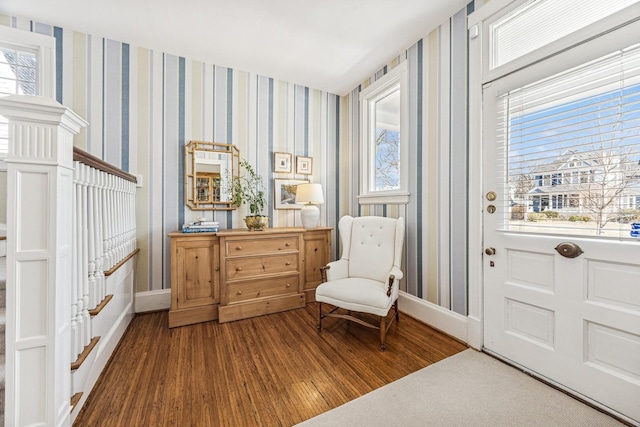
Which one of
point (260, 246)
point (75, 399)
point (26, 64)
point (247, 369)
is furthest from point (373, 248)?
point (26, 64)

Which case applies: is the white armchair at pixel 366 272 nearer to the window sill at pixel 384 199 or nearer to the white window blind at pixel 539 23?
the window sill at pixel 384 199

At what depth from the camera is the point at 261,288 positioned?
108 inches

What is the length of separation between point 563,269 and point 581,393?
2.31 feet

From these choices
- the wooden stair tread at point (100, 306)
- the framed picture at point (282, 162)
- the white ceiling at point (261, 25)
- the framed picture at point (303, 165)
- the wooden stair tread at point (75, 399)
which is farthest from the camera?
the framed picture at point (303, 165)

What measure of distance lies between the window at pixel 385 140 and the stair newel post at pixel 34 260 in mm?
2600

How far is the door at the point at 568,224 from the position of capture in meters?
1.37

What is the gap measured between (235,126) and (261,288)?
192 centimetres

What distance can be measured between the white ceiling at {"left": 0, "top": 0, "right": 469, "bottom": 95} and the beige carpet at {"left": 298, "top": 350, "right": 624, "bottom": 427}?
2.79m

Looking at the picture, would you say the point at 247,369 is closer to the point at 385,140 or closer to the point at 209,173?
the point at 209,173

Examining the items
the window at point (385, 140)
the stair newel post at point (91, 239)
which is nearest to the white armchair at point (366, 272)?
the window at point (385, 140)

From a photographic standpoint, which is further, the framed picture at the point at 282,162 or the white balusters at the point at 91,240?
the framed picture at the point at 282,162

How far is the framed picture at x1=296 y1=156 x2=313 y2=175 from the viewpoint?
353cm

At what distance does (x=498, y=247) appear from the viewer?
1.94m

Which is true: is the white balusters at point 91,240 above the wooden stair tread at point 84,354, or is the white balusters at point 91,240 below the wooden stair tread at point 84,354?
above
